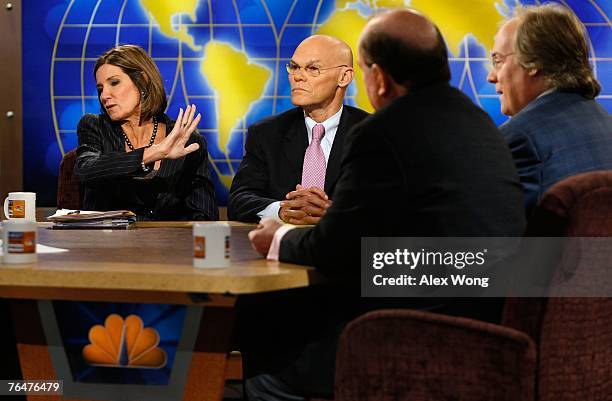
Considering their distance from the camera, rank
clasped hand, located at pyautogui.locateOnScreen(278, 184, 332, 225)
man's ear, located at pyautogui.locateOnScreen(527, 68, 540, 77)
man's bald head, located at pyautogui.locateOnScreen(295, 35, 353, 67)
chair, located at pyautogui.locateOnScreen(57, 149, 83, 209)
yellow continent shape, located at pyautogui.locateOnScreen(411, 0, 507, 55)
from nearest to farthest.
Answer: man's ear, located at pyautogui.locateOnScreen(527, 68, 540, 77), clasped hand, located at pyautogui.locateOnScreen(278, 184, 332, 225), man's bald head, located at pyautogui.locateOnScreen(295, 35, 353, 67), chair, located at pyautogui.locateOnScreen(57, 149, 83, 209), yellow continent shape, located at pyautogui.locateOnScreen(411, 0, 507, 55)

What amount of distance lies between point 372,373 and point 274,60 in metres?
2.69

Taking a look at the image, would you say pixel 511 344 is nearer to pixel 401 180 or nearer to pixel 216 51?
pixel 401 180

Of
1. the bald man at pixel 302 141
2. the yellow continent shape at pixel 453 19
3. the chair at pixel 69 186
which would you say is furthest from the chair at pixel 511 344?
the yellow continent shape at pixel 453 19

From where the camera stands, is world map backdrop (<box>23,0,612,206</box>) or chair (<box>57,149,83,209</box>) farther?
world map backdrop (<box>23,0,612,206</box>)

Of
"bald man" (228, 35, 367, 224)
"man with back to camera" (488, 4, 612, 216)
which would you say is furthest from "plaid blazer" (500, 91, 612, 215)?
"bald man" (228, 35, 367, 224)

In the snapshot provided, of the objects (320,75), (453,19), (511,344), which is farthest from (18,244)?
(453,19)

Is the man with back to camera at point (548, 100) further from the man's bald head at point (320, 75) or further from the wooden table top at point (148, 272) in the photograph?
the man's bald head at point (320, 75)

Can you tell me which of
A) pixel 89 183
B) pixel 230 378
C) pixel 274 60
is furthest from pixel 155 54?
pixel 230 378

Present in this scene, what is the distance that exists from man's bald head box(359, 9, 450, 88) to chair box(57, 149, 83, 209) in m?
2.17

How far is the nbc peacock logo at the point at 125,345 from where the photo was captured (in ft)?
6.35

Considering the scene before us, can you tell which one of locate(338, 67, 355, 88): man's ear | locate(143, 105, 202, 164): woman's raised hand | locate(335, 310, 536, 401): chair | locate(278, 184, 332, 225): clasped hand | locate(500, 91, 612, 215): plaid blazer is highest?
locate(338, 67, 355, 88): man's ear

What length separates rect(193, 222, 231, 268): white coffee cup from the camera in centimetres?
177

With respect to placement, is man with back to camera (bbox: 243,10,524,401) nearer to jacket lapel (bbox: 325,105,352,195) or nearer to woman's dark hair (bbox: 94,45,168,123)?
jacket lapel (bbox: 325,105,352,195)

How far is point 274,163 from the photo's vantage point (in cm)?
324
